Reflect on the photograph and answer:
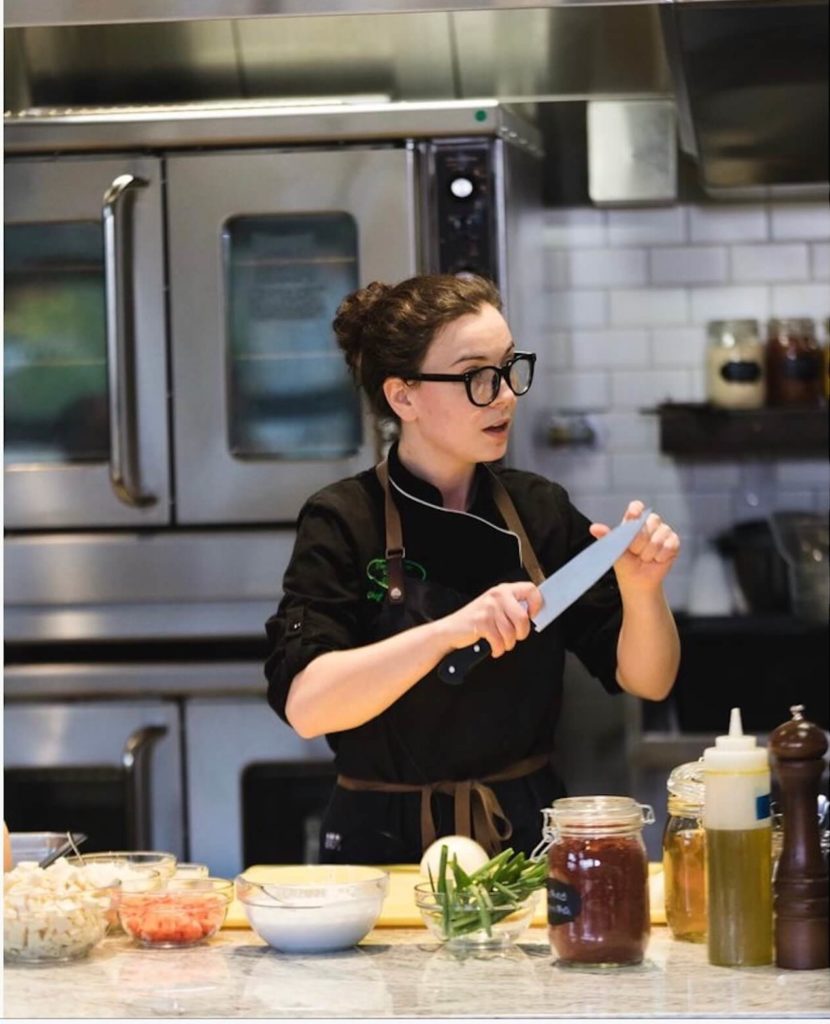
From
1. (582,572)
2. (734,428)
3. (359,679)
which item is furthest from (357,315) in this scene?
(734,428)

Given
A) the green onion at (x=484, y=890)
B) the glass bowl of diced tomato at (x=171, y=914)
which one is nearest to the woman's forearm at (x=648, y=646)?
the green onion at (x=484, y=890)

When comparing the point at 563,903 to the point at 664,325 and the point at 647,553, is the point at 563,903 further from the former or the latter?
the point at 664,325

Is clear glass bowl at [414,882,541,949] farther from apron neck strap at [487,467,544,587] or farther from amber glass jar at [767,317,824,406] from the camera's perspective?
amber glass jar at [767,317,824,406]

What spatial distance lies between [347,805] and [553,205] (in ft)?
7.31

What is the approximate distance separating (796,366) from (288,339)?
1.30 meters

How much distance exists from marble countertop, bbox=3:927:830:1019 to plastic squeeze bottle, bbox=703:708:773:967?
0.11ft

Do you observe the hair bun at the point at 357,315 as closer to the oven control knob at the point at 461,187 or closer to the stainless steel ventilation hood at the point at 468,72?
the stainless steel ventilation hood at the point at 468,72

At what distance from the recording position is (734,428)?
4188mm

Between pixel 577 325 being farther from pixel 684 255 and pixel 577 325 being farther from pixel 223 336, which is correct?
pixel 223 336

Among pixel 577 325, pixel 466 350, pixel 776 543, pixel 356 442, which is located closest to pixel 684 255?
pixel 577 325

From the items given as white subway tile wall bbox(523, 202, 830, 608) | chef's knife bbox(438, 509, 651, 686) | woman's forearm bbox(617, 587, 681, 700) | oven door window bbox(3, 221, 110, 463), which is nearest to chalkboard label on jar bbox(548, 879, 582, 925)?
chef's knife bbox(438, 509, 651, 686)

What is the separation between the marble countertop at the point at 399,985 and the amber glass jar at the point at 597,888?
0.02 metres

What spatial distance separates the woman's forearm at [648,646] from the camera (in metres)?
2.42

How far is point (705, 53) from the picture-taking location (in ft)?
10.0
